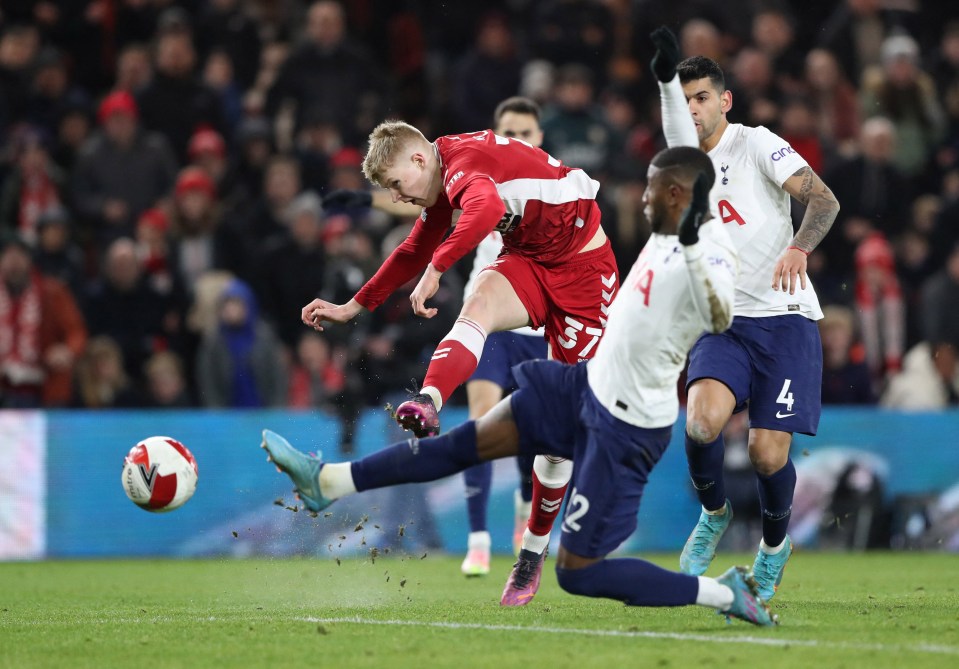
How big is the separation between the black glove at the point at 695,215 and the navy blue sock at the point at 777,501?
2294mm

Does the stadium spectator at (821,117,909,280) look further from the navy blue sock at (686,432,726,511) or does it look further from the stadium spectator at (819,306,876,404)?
the navy blue sock at (686,432,726,511)

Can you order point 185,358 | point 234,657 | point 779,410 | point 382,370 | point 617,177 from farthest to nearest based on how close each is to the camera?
1. point 617,177
2. point 185,358
3. point 382,370
4. point 779,410
5. point 234,657

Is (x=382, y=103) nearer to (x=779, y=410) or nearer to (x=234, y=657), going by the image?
(x=779, y=410)

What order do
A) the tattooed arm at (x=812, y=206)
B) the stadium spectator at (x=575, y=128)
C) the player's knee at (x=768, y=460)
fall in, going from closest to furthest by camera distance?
the tattooed arm at (x=812, y=206) → the player's knee at (x=768, y=460) → the stadium spectator at (x=575, y=128)

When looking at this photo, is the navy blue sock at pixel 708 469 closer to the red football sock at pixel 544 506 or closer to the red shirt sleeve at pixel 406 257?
the red football sock at pixel 544 506

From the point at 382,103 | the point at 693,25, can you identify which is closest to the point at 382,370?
the point at 382,103

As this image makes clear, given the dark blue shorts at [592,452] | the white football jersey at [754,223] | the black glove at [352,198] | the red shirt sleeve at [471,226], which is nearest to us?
the dark blue shorts at [592,452]

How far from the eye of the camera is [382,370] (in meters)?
12.1

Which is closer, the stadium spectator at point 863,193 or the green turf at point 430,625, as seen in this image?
the green turf at point 430,625

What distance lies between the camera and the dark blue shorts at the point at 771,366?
24.3ft

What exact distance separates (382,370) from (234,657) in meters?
6.62

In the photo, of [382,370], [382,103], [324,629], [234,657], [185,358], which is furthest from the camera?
[382,103]

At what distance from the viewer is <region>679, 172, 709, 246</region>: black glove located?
5555 millimetres

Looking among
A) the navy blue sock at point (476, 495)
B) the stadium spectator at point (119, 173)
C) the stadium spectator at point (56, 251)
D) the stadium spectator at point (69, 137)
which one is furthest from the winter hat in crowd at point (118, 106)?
the navy blue sock at point (476, 495)
